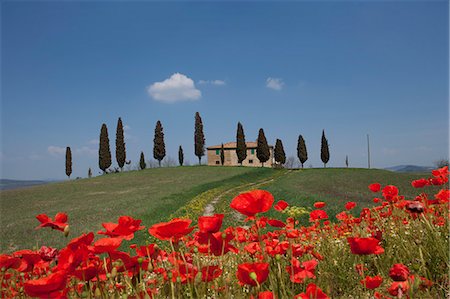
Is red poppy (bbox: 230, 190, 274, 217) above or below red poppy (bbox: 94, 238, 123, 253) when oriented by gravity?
above

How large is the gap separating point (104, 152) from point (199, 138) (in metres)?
20.3

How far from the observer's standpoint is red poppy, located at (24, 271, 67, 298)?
1.31m

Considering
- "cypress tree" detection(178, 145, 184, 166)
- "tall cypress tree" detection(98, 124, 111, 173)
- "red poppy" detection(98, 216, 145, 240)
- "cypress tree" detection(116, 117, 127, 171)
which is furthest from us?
"cypress tree" detection(178, 145, 184, 166)

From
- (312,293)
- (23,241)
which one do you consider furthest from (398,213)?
(23,241)

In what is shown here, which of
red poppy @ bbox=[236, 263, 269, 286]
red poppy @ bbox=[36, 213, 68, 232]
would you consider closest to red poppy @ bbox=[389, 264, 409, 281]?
red poppy @ bbox=[236, 263, 269, 286]

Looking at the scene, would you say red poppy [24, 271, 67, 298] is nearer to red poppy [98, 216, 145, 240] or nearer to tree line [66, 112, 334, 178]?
red poppy [98, 216, 145, 240]

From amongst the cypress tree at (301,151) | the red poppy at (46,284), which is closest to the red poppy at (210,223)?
the red poppy at (46,284)

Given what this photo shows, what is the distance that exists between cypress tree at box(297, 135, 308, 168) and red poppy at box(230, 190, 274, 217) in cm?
7106

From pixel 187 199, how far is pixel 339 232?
21829 millimetres

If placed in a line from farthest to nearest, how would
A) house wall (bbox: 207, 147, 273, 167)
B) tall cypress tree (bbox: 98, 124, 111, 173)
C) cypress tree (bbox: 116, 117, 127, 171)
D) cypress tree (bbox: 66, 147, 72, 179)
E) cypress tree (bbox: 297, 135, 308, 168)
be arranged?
1. house wall (bbox: 207, 147, 273, 167)
2. cypress tree (bbox: 297, 135, 308, 168)
3. cypress tree (bbox: 66, 147, 72, 179)
4. cypress tree (bbox: 116, 117, 127, 171)
5. tall cypress tree (bbox: 98, 124, 111, 173)

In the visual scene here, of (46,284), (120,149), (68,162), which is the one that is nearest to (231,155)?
(120,149)

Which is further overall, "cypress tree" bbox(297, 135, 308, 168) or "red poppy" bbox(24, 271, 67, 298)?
"cypress tree" bbox(297, 135, 308, 168)

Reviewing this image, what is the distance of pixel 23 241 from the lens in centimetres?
1447

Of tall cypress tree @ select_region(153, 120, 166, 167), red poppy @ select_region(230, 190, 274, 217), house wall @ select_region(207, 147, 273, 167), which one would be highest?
tall cypress tree @ select_region(153, 120, 166, 167)
